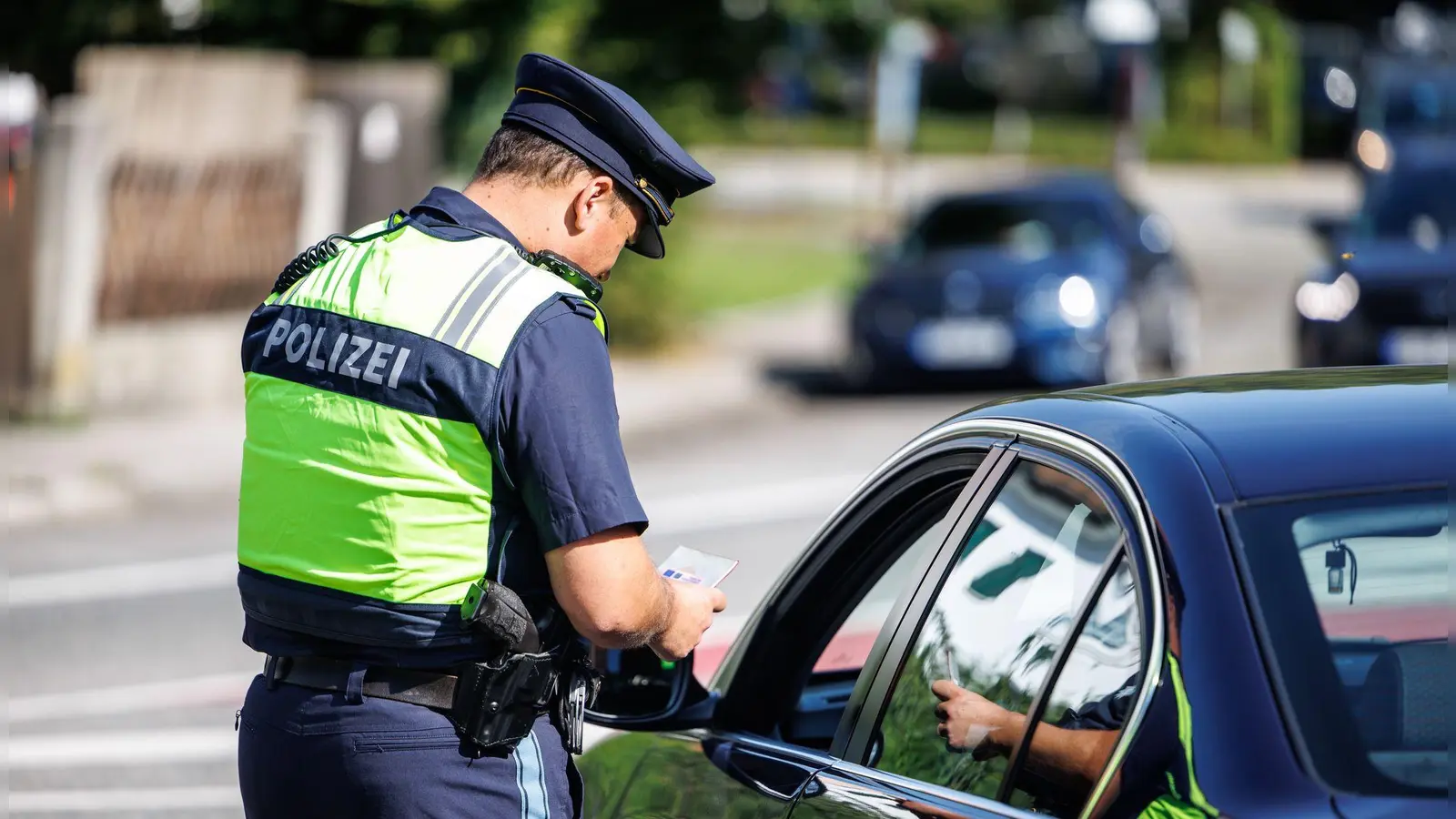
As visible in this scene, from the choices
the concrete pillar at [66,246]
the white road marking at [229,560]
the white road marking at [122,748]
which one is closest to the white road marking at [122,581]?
the white road marking at [229,560]

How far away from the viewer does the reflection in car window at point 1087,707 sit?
2.27 meters

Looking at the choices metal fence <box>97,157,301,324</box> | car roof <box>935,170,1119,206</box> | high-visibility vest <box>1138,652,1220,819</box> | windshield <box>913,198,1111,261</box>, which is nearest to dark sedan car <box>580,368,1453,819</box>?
high-visibility vest <box>1138,652,1220,819</box>

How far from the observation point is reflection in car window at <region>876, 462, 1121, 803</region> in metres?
2.57

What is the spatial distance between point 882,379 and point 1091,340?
181cm

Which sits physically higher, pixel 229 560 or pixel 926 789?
pixel 926 789

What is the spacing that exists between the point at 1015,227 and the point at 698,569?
11.9 meters

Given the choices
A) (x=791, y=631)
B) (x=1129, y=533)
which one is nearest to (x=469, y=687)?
(x=791, y=631)

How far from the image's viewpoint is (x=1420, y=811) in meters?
1.87

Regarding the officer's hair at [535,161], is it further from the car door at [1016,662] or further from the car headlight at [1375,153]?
the car headlight at [1375,153]

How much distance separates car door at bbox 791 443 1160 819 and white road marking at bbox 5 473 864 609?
6236mm

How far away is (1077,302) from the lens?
13.8 metres

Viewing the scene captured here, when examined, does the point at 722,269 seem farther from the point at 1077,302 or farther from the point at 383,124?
the point at 1077,302

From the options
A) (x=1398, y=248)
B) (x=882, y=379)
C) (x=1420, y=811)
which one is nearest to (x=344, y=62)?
(x=882, y=379)

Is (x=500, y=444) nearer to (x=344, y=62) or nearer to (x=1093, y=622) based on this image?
(x=1093, y=622)
